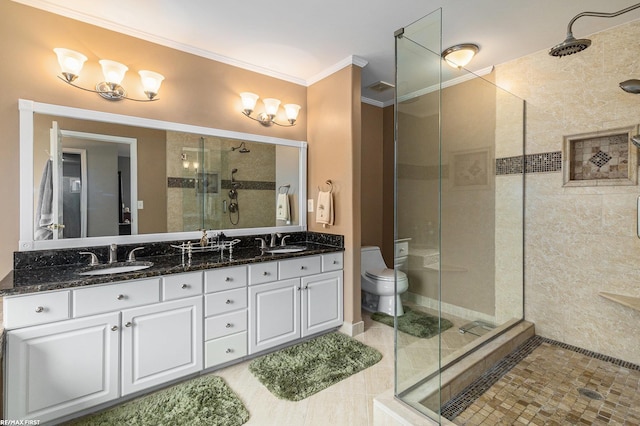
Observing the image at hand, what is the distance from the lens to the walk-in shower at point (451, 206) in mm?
1742

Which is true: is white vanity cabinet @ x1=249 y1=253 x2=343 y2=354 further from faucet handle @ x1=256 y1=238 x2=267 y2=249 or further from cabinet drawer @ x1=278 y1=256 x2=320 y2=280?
faucet handle @ x1=256 y1=238 x2=267 y2=249

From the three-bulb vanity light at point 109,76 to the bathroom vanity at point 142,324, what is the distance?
127cm

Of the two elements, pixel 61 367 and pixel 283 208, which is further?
pixel 283 208

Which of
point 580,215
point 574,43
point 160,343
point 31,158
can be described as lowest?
point 160,343

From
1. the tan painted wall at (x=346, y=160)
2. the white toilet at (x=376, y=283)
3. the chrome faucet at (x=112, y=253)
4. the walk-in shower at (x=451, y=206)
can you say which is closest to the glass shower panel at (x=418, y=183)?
the walk-in shower at (x=451, y=206)

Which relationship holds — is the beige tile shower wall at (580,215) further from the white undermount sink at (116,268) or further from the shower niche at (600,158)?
the white undermount sink at (116,268)

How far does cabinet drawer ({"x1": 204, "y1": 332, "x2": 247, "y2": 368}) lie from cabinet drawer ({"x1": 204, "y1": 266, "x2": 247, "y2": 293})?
373 mm

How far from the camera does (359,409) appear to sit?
1786 millimetres

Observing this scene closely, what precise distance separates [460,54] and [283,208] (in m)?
2.18

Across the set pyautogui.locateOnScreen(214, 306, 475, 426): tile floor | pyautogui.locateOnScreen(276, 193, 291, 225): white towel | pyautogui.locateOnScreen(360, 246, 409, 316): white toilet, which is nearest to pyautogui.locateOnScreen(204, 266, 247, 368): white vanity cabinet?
pyautogui.locateOnScreen(214, 306, 475, 426): tile floor

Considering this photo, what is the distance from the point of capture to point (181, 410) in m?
1.74

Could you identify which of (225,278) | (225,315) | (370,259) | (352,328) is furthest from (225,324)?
(370,259)

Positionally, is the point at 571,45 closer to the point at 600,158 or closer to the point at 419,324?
the point at 600,158

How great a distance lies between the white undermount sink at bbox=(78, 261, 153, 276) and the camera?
1927 millimetres
